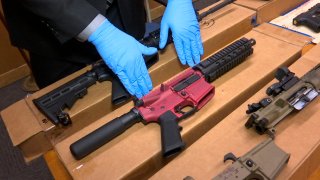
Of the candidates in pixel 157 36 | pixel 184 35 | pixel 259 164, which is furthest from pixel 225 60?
pixel 259 164

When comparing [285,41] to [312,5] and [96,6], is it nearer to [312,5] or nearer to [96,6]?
[312,5]

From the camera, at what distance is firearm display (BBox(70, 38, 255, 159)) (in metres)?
0.73

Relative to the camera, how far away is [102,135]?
2.48ft

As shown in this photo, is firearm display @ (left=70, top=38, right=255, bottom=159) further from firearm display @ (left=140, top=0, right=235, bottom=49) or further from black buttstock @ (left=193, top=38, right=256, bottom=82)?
firearm display @ (left=140, top=0, right=235, bottom=49)

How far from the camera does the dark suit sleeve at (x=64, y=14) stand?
838mm

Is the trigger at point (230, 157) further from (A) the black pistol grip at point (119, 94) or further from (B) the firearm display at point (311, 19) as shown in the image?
(B) the firearm display at point (311, 19)

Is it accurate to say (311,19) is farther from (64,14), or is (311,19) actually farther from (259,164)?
(64,14)

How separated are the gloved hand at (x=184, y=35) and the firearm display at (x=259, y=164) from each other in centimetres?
47

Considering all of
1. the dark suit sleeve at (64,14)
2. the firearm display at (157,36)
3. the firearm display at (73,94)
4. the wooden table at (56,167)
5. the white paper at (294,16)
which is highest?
the dark suit sleeve at (64,14)

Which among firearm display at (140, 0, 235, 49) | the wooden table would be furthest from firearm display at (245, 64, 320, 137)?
the wooden table

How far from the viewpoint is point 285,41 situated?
3.36ft

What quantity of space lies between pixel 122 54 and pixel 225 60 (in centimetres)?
35

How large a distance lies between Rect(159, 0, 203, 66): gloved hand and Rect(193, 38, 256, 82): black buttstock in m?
0.11


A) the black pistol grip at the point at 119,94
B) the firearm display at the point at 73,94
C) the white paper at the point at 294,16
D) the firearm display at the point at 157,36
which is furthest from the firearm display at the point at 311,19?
the black pistol grip at the point at 119,94
